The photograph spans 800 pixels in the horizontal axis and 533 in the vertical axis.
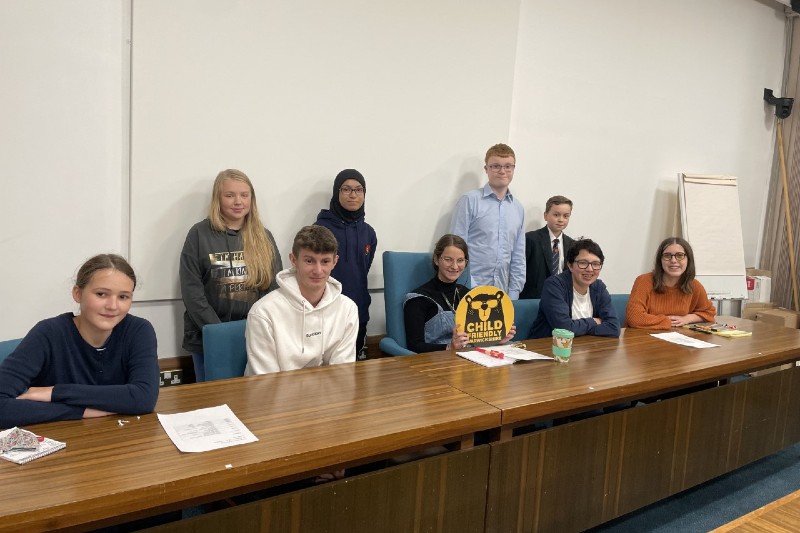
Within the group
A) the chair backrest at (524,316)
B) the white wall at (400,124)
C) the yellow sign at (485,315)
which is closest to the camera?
the yellow sign at (485,315)

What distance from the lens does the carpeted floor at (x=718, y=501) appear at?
2729 mm

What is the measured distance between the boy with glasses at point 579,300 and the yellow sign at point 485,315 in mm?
478

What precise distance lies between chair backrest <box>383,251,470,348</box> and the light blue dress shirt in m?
0.64

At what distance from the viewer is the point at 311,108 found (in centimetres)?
341

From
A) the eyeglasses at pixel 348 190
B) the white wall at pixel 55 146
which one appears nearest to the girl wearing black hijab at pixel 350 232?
the eyeglasses at pixel 348 190

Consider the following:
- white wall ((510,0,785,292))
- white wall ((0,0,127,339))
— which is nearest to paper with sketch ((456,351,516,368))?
white wall ((0,0,127,339))

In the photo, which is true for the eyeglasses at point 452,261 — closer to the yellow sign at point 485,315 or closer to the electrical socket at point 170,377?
the yellow sign at point 485,315

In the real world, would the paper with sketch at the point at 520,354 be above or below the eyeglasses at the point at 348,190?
below

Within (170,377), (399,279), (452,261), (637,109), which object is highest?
(637,109)

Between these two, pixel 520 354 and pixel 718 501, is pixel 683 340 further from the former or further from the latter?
pixel 520 354

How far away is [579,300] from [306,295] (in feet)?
4.95

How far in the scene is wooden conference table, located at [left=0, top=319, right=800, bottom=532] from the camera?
1.36 meters

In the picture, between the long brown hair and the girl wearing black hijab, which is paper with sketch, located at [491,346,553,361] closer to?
the girl wearing black hijab

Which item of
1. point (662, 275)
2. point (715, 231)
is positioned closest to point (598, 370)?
point (662, 275)
